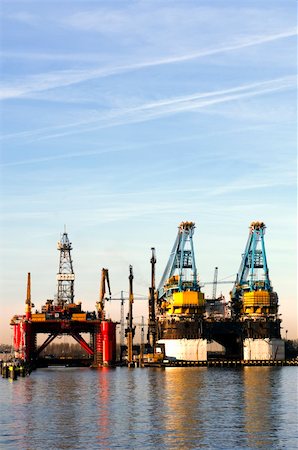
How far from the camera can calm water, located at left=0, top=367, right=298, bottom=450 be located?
6378 cm

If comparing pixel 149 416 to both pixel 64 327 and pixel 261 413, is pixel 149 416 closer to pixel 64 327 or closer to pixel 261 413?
pixel 261 413

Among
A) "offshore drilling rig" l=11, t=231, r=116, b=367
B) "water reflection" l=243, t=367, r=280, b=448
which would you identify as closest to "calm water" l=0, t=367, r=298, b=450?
"water reflection" l=243, t=367, r=280, b=448

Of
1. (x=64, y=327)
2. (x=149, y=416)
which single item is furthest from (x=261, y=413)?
(x=64, y=327)

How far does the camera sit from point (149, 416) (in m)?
80.2

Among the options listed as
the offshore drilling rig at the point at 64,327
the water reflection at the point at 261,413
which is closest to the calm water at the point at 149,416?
the water reflection at the point at 261,413

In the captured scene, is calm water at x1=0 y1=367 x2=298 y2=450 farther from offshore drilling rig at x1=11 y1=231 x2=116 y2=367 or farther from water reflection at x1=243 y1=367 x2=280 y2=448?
offshore drilling rig at x1=11 y1=231 x2=116 y2=367

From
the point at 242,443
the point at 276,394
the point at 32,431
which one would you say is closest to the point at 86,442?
the point at 32,431

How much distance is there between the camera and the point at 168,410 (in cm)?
Answer: 8575

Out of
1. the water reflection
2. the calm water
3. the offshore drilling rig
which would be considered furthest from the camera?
the offshore drilling rig

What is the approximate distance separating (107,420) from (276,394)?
3622cm

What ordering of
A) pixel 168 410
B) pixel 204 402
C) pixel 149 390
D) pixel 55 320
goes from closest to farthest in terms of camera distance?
pixel 168 410
pixel 204 402
pixel 149 390
pixel 55 320

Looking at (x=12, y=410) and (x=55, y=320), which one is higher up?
(x=55, y=320)

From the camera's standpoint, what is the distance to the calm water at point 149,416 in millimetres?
63781

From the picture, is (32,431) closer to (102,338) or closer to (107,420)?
(107,420)
